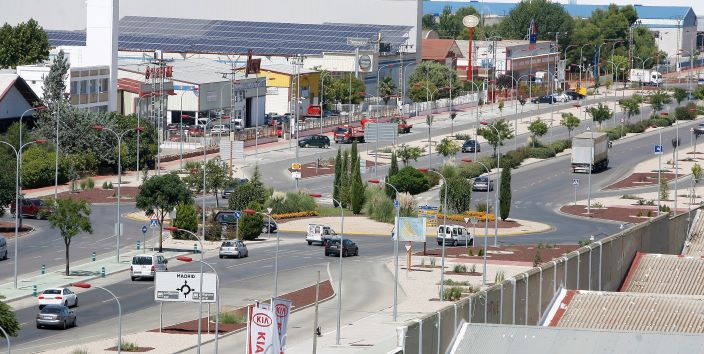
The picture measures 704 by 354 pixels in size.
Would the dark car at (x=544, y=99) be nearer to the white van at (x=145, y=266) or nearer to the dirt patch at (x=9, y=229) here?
the dirt patch at (x=9, y=229)

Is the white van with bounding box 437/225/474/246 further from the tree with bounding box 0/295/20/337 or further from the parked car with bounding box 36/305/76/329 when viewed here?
the tree with bounding box 0/295/20/337

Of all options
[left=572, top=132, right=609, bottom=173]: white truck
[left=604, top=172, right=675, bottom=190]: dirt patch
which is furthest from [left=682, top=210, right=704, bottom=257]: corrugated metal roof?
[left=604, top=172, right=675, bottom=190]: dirt patch

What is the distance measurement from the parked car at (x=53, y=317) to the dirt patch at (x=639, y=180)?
68.5m

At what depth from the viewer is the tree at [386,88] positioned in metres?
188

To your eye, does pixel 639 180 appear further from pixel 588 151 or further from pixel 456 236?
pixel 456 236

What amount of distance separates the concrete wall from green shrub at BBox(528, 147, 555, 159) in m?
89.2

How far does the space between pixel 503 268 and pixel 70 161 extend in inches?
1628

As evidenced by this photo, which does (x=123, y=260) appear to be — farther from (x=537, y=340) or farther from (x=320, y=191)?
(x=537, y=340)

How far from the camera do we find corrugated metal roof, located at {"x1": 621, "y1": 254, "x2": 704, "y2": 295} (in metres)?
46.6

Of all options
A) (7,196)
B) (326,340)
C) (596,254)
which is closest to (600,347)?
(596,254)

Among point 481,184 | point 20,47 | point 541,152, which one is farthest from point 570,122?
point 20,47

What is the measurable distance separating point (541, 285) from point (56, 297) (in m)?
37.1

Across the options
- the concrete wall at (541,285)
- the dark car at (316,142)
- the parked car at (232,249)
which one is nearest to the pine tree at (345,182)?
the parked car at (232,249)

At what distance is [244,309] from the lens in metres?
73.9
